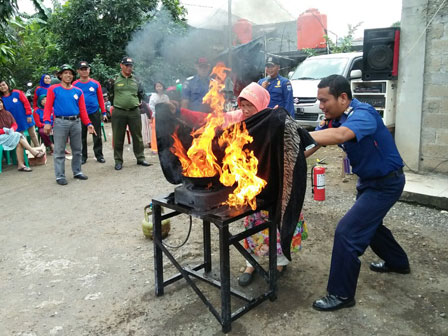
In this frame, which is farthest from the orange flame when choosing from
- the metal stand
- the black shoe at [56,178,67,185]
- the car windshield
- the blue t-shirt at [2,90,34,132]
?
the car windshield

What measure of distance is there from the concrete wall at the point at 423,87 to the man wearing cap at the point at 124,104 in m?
4.78

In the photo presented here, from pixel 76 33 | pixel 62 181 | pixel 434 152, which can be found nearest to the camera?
pixel 434 152

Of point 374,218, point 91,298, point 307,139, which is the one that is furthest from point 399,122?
point 91,298

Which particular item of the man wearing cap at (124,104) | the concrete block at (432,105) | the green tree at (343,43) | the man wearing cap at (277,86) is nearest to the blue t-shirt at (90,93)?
the man wearing cap at (124,104)

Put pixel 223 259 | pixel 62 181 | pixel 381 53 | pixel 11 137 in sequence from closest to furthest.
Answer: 1. pixel 223 259
2. pixel 381 53
3. pixel 62 181
4. pixel 11 137

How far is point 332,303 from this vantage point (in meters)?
3.03

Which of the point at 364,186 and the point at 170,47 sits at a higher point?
the point at 170,47

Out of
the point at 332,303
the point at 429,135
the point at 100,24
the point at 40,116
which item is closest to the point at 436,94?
the point at 429,135

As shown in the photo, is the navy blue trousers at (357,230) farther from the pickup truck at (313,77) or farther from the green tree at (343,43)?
the green tree at (343,43)

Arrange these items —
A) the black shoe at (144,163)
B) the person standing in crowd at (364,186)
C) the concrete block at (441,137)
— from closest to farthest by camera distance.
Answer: the person standing in crowd at (364,186)
the concrete block at (441,137)
the black shoe at (144,163)

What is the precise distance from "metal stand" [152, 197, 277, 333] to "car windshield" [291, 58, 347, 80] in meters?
7.84

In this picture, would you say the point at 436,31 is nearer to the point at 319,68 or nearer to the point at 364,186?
the point at 364,186

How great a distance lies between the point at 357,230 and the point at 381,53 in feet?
14.0

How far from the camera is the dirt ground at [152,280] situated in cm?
294
